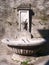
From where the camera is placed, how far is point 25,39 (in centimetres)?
527

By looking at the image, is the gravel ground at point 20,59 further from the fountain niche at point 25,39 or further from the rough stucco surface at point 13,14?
the rough stucco surface at point 13,14

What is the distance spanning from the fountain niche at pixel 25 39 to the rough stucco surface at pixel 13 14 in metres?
0.14

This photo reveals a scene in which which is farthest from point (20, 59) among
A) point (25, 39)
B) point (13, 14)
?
point (13, 14)

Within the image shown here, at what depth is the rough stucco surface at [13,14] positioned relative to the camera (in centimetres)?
577

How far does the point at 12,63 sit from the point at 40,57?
30.0 inches

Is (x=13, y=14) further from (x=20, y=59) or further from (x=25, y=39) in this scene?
(x=20, y=59)

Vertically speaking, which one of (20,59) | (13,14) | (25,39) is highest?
(13,14)

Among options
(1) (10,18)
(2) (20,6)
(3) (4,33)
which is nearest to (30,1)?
(2) (20,6)

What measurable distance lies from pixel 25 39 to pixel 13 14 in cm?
94

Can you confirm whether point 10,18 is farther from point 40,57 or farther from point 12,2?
point 40,57

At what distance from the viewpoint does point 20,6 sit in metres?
5.82

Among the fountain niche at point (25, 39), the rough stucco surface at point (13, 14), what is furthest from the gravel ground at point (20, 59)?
the rough stucco surface at point (13, 14)

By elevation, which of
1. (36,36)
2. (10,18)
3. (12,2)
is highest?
(12,2)

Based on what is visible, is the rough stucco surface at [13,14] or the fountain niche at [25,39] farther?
the rough stucco surface at [13,14]
